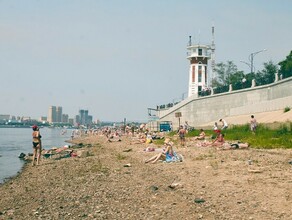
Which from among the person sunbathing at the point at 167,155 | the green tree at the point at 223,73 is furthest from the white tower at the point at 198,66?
the person sunbathing at the point at 167,155

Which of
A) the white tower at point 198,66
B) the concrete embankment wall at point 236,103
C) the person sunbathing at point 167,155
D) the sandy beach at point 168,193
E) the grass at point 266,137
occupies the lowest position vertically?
the sandy beach at point 168,193

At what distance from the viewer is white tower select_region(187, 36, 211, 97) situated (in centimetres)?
6562

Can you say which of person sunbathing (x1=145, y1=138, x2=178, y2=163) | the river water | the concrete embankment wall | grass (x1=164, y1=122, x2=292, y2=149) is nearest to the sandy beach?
person sunbathing (x1=145, y1=138, x2=178, y2=163)

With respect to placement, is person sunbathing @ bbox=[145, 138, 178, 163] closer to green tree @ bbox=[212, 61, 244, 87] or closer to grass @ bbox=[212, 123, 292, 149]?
grass @ bbox=[212, 123, 292, 149]

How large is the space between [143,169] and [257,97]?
2562 cm

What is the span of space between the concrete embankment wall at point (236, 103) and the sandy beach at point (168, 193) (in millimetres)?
19765

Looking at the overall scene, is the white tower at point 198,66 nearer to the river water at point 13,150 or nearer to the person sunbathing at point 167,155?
the river water at point 13,150

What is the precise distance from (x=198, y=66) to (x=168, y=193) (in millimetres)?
57392

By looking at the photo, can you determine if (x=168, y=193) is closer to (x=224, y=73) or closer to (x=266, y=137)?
(x=266, y=137)

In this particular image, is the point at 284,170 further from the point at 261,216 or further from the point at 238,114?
the point at 238,114

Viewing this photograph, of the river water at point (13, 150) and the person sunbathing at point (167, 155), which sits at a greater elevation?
the person sunbathing at point (167, 155)

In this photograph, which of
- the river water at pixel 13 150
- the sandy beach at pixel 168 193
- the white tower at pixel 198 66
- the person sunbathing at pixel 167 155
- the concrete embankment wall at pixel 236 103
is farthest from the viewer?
the white tower at pixel 198 66

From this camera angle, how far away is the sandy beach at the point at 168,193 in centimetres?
860

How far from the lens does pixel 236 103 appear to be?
140 feet
